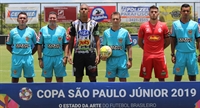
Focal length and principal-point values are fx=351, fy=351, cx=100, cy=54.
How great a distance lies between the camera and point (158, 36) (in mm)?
6531

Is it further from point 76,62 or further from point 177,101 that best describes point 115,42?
point 177,101

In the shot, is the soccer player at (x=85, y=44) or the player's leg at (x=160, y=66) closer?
the soccer player at (x=85, y=44)

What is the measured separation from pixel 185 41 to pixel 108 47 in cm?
145

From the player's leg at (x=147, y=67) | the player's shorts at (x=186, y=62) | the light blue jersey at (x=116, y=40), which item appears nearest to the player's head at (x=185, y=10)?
the player's shorts at (x=186, y=62)

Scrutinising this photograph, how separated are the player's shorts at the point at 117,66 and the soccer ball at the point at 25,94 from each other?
1977 mm

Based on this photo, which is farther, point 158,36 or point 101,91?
point 158,36

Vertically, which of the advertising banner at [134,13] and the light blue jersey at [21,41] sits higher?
the advertising banner at [134,13]

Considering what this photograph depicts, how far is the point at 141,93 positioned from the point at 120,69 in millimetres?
1587

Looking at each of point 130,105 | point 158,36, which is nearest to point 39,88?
point 130,105

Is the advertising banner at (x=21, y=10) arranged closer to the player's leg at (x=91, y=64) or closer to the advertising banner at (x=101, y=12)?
the advertising banner at (x=101, y=12)

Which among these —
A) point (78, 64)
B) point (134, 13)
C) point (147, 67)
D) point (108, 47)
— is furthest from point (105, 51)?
point (134, 13)

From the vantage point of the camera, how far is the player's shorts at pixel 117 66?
6.62 metres

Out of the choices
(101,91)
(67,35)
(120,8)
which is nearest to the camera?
(101,91)

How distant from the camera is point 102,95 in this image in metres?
5.10
